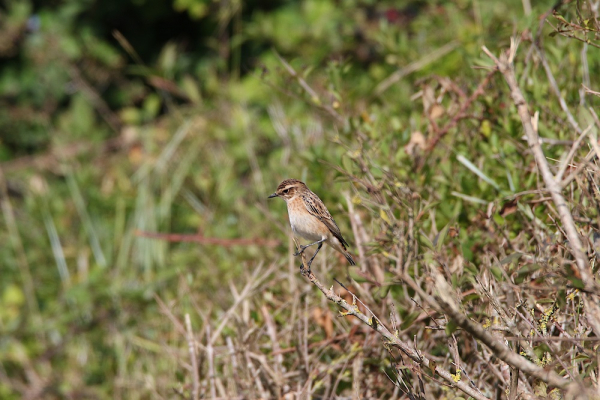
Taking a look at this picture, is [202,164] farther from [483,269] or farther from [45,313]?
[483,269]

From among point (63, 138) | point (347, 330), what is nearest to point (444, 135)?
point (347, 330)

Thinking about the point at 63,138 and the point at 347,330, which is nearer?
the point at 347,330

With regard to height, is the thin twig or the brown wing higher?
the brown wing

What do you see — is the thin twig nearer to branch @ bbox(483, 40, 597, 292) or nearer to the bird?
the bird

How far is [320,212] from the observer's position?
3.64 m

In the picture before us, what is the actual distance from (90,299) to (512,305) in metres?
3.85

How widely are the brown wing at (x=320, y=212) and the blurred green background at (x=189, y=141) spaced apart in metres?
0.16

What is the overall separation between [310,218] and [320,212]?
2.9 inches

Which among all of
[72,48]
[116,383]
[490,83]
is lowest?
[116,383]

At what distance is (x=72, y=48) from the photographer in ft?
26.1

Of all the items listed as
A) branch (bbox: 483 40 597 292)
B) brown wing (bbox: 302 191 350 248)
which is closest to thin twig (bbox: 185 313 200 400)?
brown wing (bbox: 302 191 350 248)

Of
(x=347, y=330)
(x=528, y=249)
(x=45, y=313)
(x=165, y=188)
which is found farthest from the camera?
(x=165, y=188)

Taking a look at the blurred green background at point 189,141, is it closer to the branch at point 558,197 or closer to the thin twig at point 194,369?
the branch at point 558,197

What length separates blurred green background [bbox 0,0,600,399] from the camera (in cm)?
384
